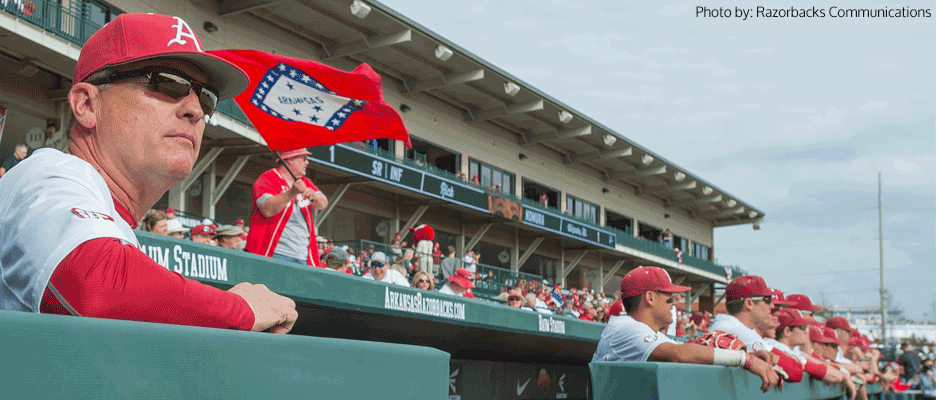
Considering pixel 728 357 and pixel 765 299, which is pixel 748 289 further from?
pixel 728 357

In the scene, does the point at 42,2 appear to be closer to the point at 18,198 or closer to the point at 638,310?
the point at 638,310

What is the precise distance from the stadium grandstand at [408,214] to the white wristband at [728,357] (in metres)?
0.10

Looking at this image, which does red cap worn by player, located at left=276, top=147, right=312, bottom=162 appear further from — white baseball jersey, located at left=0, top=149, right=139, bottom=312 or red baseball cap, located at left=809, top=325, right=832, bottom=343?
red baseball cap, located at left=809, top=325, right=832, bottom=343

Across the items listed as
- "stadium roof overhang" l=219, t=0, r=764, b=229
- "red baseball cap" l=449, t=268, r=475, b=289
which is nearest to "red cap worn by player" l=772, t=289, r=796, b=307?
"red baseball cap" l=449, t=268, r=475, b=289

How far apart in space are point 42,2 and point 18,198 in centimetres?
1311

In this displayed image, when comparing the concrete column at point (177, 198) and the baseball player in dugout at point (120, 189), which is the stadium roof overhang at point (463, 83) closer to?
the concrete column at point (177, 198)

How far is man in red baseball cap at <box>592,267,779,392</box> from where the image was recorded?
375 centimetres

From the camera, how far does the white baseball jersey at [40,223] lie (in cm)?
116

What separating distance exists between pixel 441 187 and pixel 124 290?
2145 cm

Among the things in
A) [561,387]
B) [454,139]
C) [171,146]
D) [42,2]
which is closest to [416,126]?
[454,139]

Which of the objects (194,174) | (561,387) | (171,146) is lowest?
(561,387)

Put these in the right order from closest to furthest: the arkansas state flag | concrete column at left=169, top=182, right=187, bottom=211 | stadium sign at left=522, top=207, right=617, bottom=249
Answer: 1. the arkansas state flag
2. concrete column at left=169, top=182, right=187, bottom=211
3. stadium sign at left=522, top=207, right=617, bottom=249

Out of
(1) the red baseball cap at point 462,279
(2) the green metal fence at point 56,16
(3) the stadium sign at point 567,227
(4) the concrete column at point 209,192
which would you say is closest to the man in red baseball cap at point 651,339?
(1) the red baseball cap at point 462,279

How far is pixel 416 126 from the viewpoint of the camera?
2359 cm
